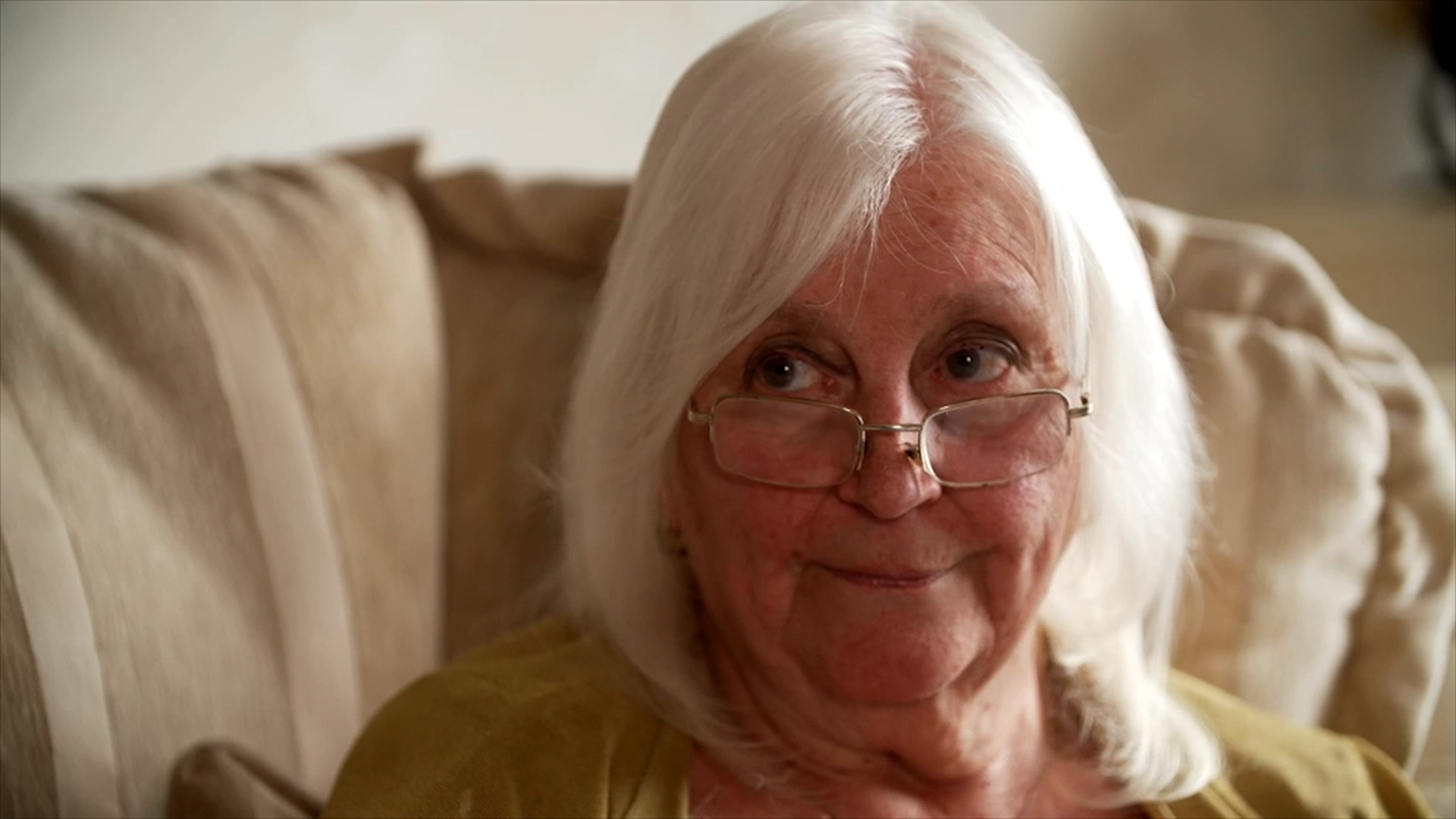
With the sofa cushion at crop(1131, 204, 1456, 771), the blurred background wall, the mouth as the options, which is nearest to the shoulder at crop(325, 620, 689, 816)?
the mouth

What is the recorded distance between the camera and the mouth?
40.1 inches

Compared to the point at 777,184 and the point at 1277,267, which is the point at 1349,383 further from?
the point at 777,184

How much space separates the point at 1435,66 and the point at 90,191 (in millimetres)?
1837

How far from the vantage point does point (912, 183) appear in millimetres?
1010

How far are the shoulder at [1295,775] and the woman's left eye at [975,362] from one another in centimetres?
49

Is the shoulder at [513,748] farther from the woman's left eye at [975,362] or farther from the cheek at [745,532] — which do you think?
the woman's left eye at [975,362]

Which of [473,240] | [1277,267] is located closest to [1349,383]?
[1277,267]

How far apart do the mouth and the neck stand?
0.39 feet

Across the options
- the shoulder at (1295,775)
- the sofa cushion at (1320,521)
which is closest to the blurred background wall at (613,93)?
the sofa cushion at (1320,521)

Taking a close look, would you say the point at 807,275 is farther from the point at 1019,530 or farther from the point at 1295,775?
the point at 1295,775

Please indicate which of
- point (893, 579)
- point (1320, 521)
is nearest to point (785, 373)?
point (893, 579)

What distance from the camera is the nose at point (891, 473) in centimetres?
100

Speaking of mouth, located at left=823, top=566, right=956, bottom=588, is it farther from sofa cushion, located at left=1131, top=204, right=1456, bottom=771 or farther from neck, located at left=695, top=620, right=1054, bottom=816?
sofa cushion, located at left=1131, top=204, right=1456, bottom=771

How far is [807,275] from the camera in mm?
1001
